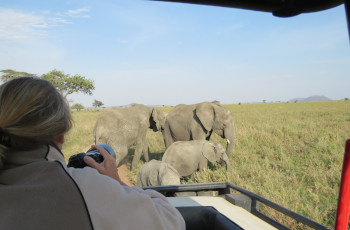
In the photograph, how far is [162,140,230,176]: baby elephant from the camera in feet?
19.8

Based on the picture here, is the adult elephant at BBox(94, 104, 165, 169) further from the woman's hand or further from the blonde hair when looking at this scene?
the blonde hair

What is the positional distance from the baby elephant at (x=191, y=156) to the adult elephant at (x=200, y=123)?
5.28ft

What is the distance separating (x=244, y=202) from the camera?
2090 mm

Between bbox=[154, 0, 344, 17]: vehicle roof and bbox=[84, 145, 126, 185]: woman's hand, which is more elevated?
bbox=[154, 0, 344, 17]: vehicle roof

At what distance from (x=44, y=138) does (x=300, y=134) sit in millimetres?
9622

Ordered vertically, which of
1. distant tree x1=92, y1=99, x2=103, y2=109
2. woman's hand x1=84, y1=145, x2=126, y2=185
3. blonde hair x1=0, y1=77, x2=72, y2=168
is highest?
blonde hair x1=0, y1=77, x2=72, y2=168

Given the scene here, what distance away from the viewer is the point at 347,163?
901 millimetres

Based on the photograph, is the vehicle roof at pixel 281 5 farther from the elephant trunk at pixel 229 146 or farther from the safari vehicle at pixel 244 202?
the elephant trunk at pixel 229 146

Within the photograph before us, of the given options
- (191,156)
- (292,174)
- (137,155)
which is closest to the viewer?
(292,174)

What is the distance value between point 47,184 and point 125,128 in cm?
721

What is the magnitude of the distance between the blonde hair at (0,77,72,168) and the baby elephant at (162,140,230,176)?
5121 millimetres

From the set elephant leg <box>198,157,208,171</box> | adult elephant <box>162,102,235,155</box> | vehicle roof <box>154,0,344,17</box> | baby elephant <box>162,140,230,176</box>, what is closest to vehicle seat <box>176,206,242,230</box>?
vehicle roof <box>154,0,344,17</box>

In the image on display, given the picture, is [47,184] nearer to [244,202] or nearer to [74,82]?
[244,202]

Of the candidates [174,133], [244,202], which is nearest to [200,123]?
[174,133]
